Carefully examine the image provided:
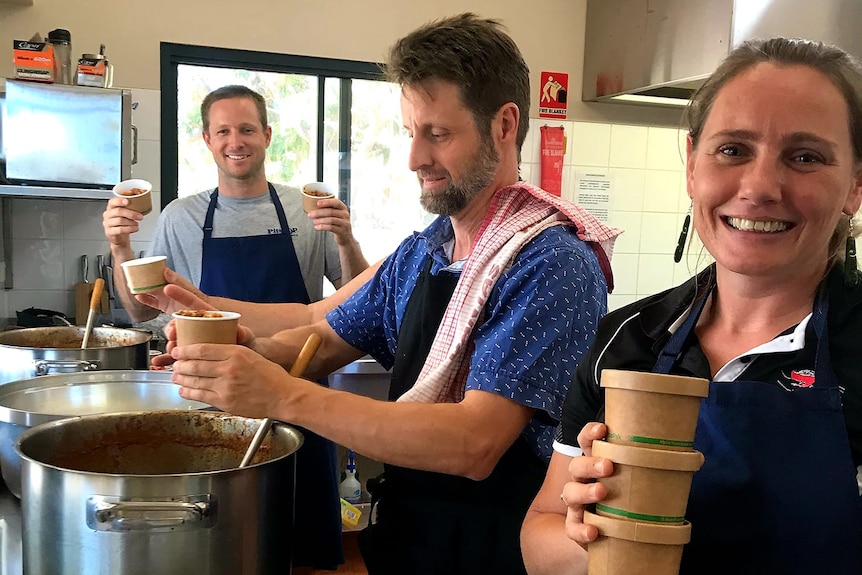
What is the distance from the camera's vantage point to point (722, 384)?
38.5 inches

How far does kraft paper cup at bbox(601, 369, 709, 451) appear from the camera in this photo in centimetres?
78

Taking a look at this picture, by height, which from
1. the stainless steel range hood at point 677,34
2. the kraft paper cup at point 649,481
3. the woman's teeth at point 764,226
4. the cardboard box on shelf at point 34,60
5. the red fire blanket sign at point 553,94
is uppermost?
the stainless steel range hood at point 677,34

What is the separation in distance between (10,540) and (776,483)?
1159mm

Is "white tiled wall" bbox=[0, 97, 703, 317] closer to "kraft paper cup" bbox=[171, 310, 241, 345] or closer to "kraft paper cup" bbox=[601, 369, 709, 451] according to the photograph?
"kraft paper cup" bbox=[171, 310, 241, 345]

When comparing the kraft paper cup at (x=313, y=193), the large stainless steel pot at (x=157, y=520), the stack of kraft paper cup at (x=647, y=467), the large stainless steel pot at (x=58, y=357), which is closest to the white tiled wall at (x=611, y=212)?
the kraft paper cup at (x=313, y=193)

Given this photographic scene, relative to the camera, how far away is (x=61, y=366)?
5.34 feet

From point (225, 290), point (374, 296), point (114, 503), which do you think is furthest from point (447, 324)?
point (225, 290)

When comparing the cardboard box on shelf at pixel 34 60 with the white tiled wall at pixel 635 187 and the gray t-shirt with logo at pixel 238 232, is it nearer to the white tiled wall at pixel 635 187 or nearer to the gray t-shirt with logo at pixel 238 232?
the gray t-shirt with logo at pixel 238 232

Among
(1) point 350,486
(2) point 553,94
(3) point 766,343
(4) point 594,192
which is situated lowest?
(1) point 350,486

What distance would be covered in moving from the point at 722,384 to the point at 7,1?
11.6ft

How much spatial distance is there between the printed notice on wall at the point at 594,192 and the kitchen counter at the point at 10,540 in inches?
140

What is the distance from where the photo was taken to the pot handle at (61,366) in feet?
5.31

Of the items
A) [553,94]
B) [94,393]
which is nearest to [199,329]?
[94,393]

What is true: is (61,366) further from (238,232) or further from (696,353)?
(696,353)
